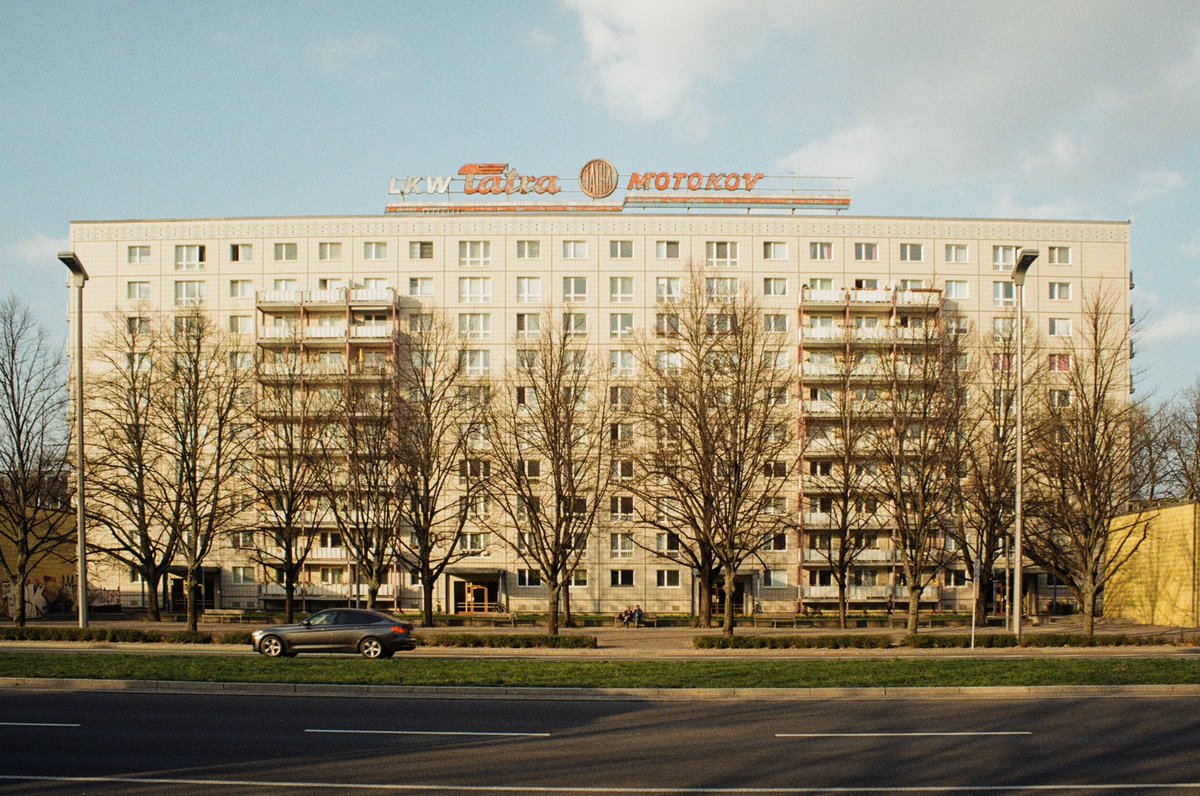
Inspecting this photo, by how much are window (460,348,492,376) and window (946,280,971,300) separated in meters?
30.3

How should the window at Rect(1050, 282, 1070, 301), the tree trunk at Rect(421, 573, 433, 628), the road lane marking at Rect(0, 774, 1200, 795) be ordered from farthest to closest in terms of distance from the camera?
the window at Rect(1050, 282, 1070, 301), the tree trunk at Rect(421, 573, 433, 628), the road lane marking at Rect(0, 774, 1200, 795)

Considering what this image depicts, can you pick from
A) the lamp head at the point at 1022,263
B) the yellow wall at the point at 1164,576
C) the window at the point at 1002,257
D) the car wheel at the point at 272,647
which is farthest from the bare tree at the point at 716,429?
the window at the point at 1002,257

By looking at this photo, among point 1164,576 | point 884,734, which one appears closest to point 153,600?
point 884,734

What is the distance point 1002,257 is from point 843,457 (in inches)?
976

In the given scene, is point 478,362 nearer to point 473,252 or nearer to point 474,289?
point 474,289

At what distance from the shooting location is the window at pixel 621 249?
6225 centimetres

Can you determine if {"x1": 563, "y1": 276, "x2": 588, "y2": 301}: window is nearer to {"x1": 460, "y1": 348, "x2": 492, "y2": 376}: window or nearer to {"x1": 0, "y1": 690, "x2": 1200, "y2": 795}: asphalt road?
{"x1": 460, "y1": 348, "x2": 492, "y2": 376}: window

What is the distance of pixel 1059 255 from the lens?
63500 mm

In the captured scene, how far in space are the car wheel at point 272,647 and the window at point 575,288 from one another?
3734 centimetres

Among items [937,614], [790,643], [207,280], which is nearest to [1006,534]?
[937,614]

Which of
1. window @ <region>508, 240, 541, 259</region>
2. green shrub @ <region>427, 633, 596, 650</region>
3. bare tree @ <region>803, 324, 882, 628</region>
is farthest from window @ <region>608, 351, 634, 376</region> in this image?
green shrub @ <region>427, 633, 596, 650</region>

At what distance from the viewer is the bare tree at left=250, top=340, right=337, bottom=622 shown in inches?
1871

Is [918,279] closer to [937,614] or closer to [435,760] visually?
[937,614]

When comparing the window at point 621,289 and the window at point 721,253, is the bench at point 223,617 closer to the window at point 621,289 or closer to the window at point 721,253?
the window at point 621,289
